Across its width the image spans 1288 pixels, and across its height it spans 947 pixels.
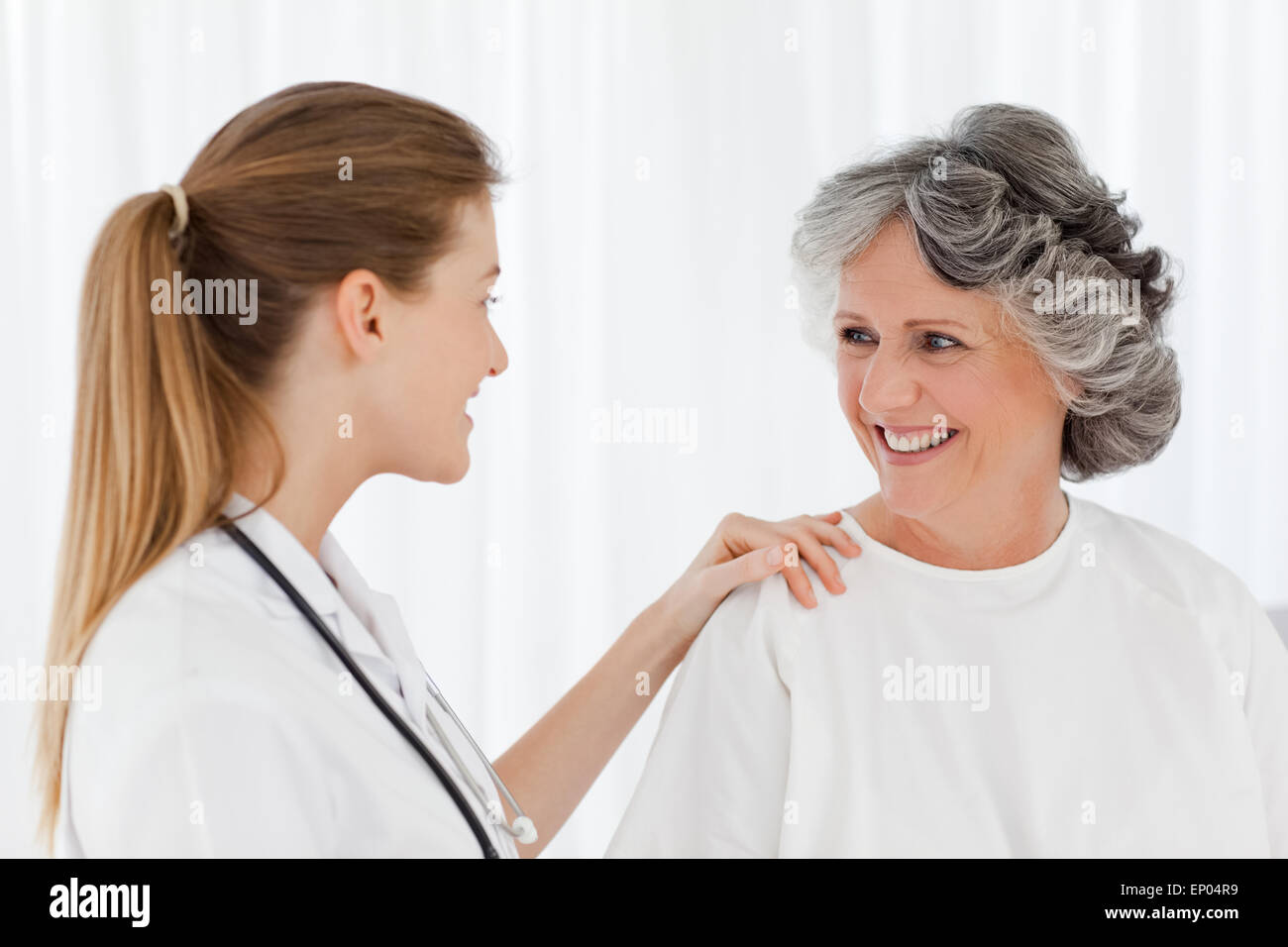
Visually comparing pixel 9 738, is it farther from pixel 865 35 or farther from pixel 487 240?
pixel 865 35

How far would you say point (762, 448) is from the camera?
7.78 feet

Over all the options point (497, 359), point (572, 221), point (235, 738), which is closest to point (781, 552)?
point (497, 359)

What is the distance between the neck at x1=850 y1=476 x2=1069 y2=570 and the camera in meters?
1.53

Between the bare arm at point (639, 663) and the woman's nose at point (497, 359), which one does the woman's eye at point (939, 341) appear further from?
the woman's nose at point (497, 359)

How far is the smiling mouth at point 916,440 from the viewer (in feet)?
4.82

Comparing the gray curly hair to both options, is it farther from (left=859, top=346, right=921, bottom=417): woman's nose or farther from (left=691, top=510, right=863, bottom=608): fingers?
(left=691, top=510, right=863, bottom=608): fingers

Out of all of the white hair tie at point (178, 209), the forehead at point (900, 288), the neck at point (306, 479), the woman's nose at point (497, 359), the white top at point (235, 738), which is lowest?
the white top at point (235, 738)

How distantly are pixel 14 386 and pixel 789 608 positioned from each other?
180 cm

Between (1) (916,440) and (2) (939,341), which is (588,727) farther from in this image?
(2) (939,341)

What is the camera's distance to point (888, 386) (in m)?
1.44

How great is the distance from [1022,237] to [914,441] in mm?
274

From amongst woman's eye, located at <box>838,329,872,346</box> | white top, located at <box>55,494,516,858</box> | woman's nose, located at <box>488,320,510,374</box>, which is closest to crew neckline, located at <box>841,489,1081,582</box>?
woman's eye, located at <box>838,329,872,346</box>

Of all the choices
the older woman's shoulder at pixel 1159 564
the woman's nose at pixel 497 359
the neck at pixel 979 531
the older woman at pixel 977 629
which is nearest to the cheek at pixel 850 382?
the older woman at pixel 977 629
